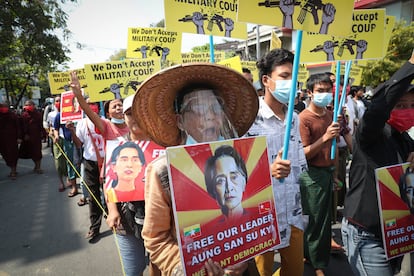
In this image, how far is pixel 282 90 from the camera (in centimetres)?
215

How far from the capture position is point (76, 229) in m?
4.27

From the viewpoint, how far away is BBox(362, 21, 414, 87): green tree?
12.6 metres

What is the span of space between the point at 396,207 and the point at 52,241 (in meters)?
4.07

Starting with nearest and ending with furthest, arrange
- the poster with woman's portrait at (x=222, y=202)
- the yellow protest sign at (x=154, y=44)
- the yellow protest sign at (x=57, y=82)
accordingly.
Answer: the poster with woman's portrait at (x=222, y=202) < the yellow protest sign at (x=154, y=44) < the yellow protest sign at (x=57, y=82)

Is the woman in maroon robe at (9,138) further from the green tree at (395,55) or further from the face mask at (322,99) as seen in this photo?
the green tree at (395,55)

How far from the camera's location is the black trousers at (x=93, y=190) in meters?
3.93

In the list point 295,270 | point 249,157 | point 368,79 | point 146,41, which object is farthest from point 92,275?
point 368,79

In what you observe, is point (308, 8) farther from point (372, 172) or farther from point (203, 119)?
point (372, 172)

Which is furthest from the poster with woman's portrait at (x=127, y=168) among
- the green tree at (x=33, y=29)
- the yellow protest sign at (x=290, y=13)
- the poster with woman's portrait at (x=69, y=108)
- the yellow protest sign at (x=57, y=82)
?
the green tree at (x=33, y=29)

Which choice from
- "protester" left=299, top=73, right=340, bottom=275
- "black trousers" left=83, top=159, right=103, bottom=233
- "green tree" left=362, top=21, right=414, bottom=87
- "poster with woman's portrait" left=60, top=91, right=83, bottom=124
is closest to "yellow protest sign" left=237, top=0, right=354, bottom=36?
"protester" left=299, top=73, right=340, bottom=275

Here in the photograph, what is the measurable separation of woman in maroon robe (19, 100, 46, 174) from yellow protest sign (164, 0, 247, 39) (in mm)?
6948

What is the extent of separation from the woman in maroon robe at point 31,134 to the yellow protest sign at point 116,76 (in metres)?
5.47

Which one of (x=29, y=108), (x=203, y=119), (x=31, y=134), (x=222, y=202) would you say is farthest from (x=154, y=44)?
(x=31, y=134)

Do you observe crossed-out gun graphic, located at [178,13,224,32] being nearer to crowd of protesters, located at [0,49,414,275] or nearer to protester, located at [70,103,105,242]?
crowd of protesters, located at [0,49,414,275]
